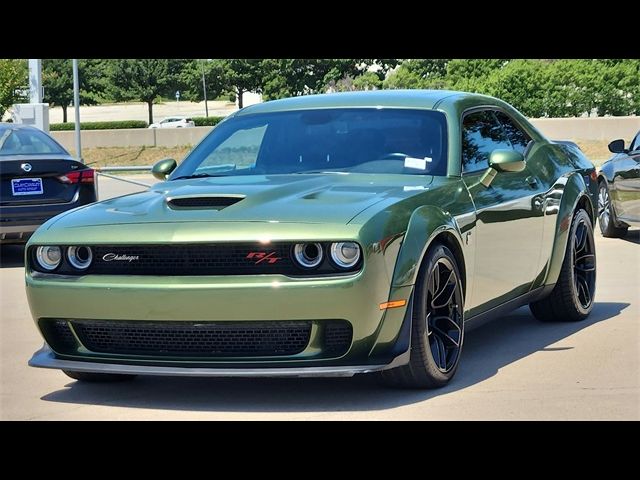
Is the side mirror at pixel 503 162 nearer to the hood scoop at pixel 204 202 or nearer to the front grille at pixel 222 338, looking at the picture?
the hood scoop at pixel 204 202

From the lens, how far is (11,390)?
21.9 ft

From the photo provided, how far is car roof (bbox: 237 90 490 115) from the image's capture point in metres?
7.52

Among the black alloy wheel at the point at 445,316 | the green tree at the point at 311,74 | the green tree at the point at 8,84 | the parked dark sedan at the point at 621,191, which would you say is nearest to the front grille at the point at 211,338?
the black alloy wheel at the point at 445,316

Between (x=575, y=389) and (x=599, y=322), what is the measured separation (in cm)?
234

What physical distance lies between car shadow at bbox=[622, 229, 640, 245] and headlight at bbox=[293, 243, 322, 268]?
359 inches

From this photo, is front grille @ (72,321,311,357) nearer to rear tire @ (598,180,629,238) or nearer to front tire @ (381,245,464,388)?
front tire @ (381,245,464,388)

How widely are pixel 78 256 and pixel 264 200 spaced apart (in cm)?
94

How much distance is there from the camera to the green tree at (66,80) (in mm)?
84688

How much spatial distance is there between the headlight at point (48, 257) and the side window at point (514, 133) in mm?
3270

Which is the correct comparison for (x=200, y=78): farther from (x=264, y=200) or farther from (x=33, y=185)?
(x=264, y=200)

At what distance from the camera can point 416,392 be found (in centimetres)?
629
